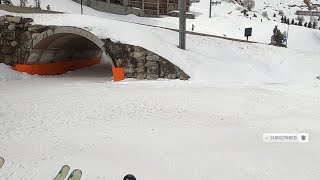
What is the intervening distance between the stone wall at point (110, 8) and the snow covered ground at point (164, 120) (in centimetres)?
1460

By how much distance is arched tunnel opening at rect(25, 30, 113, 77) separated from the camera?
13.8 meters

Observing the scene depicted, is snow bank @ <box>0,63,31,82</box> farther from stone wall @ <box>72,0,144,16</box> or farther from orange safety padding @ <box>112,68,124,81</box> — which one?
stone wall @ <box>72,0,144,16</box>

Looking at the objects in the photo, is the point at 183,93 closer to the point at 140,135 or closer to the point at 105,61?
the point at 140,135

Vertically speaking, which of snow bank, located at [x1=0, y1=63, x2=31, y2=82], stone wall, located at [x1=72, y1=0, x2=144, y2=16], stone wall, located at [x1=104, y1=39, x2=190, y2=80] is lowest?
snow bank, located at [x1=0, y1=63, x2=31, y2=82]

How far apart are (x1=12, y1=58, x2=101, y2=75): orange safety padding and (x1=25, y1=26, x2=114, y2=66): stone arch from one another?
0.19m

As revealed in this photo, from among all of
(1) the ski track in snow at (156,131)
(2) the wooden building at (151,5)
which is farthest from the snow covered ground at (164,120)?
(2) the wooden building at (151,5)

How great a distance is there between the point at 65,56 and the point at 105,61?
4617 millimetres

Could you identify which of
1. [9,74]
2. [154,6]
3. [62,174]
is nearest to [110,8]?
[154,6]

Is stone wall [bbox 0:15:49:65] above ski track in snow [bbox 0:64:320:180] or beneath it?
above


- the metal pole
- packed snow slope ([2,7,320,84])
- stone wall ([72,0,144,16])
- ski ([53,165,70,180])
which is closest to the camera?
ski ([53,165,70,180])

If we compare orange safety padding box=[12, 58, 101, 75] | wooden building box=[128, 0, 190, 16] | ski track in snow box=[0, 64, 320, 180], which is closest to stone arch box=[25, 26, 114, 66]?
orange safety padding box=[12, 58, 101, 75]

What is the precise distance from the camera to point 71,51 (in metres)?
17.4

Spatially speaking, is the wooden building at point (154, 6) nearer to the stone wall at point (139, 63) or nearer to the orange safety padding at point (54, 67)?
the orange safety padding at point (54, 67)

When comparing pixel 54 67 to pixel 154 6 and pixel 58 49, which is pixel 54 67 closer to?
pixel 58 49
